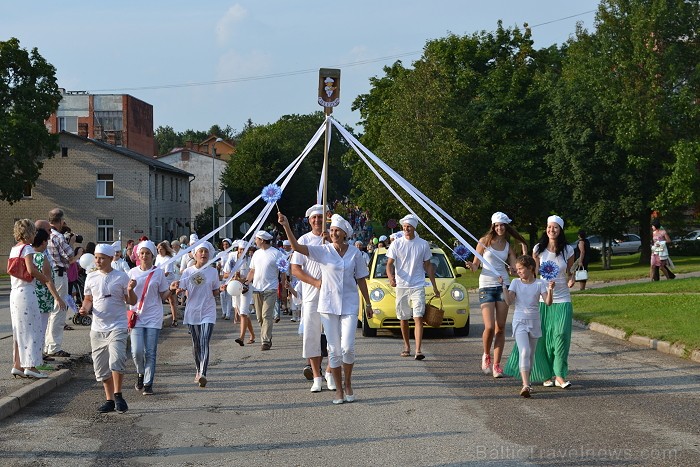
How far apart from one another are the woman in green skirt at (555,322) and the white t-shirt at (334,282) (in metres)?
2.08

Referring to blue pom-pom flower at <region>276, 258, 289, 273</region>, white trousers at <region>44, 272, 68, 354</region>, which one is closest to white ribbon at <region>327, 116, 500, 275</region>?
blue pom-pom flower at <region>276, 258, 289, 273</region>

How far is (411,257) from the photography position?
13.6 m

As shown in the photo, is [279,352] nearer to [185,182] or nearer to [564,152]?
[564,152]

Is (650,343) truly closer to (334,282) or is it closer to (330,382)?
(330,382)

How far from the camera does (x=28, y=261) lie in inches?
430

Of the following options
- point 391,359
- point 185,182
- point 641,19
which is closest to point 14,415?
point 391,359

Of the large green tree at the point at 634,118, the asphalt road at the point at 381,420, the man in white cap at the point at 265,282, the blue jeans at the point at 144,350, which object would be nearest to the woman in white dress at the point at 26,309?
the asphalt road at the point at 381,420

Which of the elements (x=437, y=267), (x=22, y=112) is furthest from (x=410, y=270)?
(x=22, y=112)

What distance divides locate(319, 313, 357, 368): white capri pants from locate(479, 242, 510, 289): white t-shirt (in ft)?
7.73

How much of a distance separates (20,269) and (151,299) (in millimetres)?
1556

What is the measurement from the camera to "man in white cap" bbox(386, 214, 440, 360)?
1356 cm

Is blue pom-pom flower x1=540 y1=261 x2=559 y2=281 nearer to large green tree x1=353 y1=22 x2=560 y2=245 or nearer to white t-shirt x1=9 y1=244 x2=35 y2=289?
white t-shirt x1=9 y1=244 x2=35 y2=289

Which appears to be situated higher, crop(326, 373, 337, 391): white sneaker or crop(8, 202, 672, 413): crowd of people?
crop(8, 202, 672, 413): crowd of people

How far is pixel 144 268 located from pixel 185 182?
62.8 m
